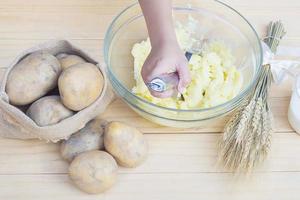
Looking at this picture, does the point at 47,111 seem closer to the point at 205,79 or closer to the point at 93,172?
the point at 93,172

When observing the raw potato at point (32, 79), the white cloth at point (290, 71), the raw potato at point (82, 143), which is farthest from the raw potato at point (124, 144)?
the white cloth at point (290, 71)

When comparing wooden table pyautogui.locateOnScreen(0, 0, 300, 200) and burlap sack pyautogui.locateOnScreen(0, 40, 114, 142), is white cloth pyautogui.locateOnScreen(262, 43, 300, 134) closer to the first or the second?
wooden table pyautogui.locateOnScreen(0, 0, 300, 200)

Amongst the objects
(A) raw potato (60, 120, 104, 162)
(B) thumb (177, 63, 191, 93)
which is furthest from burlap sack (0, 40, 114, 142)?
(B) thumb (177, 63, 191, 93)

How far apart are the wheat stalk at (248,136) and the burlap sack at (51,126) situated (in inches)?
8.4

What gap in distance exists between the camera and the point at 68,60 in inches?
30.8

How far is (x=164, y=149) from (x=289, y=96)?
258mm

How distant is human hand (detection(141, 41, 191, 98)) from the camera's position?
27.7 inches

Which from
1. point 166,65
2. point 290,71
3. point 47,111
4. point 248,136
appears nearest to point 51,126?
point 47,111

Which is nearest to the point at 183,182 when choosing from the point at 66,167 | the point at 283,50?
the point at 66,167

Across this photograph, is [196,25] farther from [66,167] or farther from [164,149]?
[66,167]

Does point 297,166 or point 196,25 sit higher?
point 196,25

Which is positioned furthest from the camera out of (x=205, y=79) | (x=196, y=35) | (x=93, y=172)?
(x=196, y=35)

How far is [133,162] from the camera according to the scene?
0.75 m

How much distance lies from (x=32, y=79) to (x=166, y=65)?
0.21 metres
